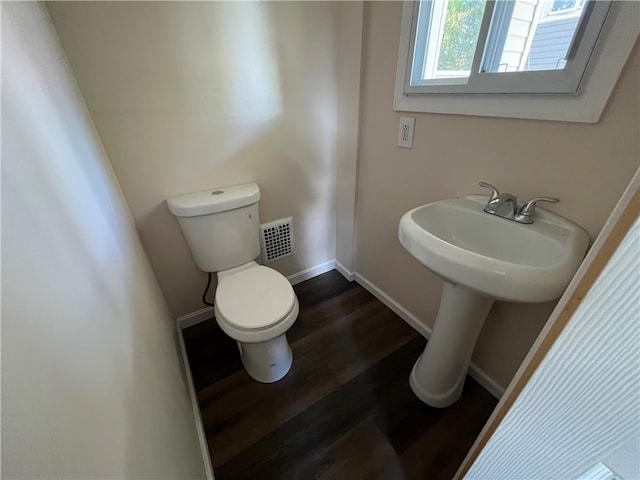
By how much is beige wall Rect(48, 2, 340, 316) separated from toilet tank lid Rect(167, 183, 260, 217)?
57 mm

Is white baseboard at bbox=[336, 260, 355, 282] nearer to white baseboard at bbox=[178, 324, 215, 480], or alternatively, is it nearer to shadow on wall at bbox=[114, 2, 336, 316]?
shadow on wall at bbox=[114, 2, 336, 316]

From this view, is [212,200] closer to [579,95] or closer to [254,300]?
[254,300]

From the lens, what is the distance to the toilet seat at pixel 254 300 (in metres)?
1.05

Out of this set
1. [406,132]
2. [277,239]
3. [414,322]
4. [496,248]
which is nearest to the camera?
[496,248]

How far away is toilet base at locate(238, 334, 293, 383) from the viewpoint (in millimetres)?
1174

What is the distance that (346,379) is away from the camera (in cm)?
128

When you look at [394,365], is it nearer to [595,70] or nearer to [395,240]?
[395,240]

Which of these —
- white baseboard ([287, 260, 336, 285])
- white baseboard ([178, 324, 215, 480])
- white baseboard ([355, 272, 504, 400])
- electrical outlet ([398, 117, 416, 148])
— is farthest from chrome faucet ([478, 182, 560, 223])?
white baseboard ([178, 324, 215, 480])

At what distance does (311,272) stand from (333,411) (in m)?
0.94

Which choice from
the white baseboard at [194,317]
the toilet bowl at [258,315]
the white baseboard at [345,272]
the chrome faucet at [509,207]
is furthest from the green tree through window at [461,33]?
the white baseboard at [194,317]

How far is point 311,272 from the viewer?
1.94 m

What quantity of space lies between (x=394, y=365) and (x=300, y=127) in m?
1.34

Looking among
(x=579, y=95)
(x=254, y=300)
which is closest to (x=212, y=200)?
(x=254, y=300)

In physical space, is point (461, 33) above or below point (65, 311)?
above
